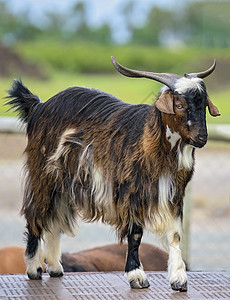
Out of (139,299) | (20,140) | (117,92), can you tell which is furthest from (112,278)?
(117,92)

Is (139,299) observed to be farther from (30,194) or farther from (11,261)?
(11,261)

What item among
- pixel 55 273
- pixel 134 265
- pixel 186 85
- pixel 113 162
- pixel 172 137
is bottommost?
pixel 55 273

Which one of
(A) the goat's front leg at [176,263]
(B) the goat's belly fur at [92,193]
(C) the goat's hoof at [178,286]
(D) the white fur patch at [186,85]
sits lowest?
(C) the goat's hoof at [178,286]

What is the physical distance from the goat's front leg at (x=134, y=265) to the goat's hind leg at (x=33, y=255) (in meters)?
0.75

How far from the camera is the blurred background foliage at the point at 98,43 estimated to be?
24078mm

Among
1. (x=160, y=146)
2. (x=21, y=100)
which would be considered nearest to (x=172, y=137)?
(x=160, y=146)

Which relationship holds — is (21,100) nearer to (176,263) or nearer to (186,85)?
(186,85)

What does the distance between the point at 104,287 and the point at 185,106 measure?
148 cm

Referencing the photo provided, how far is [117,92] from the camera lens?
71.6 feet

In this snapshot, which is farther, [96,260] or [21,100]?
[96,260]

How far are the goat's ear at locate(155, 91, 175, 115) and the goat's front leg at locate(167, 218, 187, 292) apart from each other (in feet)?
2.83

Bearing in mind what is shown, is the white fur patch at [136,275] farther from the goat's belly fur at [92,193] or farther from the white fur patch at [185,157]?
the white fur patch at [185,157]

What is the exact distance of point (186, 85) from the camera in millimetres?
5137

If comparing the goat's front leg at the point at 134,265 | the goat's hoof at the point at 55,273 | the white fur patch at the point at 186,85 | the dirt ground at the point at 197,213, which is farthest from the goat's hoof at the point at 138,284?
the dirt ground at the point at 197,213
